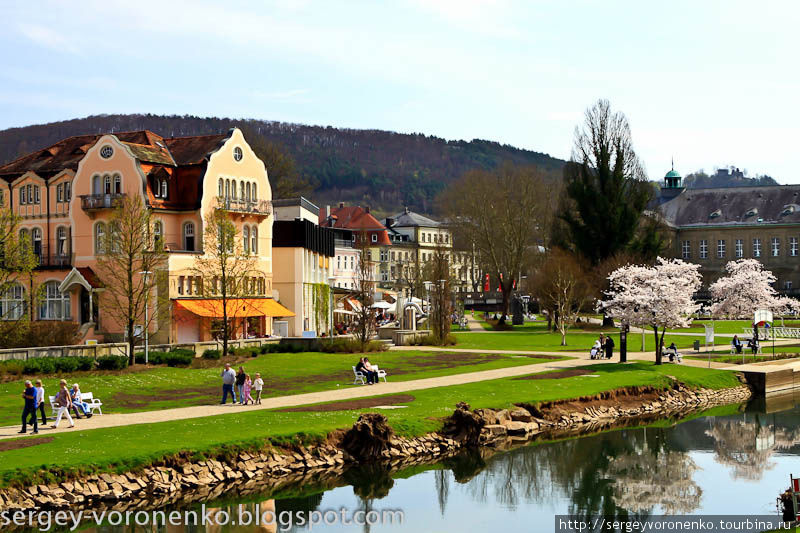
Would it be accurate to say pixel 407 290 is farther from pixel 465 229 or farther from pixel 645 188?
pixel 645 188

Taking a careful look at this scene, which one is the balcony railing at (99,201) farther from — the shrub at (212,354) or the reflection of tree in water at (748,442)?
the reflection of tree in water at (748,442)

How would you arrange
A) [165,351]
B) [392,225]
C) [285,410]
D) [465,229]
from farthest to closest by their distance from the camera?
[392,225] → [465,229] → [165,351] → [285,410]

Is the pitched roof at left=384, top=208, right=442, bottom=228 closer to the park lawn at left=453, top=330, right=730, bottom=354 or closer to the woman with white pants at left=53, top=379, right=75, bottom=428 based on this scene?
the park lawn at left=453, top=330, right=730, bottom=354

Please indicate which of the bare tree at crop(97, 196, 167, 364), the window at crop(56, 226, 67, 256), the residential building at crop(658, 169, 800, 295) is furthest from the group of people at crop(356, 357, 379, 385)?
the residential building at crop(658, 169, 800, 295)

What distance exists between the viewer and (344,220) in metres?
159

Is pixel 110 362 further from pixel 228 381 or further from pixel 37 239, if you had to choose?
pixel 37 239

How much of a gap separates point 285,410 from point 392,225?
148m

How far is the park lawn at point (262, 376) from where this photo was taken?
3747 cm

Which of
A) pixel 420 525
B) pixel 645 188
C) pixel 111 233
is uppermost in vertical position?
pixel 645 188

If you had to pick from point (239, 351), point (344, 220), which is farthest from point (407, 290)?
point (239, 351)

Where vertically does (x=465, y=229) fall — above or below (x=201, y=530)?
above

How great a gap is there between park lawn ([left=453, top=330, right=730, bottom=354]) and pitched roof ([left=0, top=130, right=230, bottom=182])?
23204mm

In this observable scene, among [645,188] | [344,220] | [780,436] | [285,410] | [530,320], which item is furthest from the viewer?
[344,220]

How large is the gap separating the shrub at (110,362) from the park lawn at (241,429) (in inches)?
516
